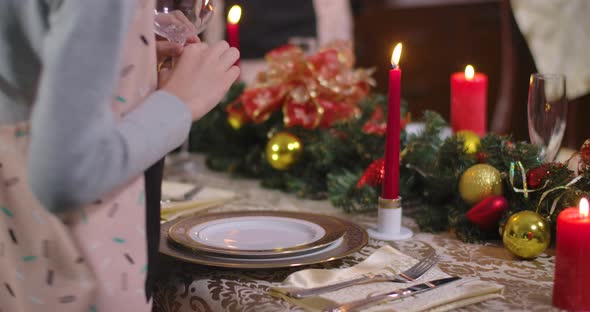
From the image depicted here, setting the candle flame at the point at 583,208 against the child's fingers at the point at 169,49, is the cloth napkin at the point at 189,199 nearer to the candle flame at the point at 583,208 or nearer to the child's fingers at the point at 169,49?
the child's fingers at the point at 169,49

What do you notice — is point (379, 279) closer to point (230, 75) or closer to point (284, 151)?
point (230, 75)

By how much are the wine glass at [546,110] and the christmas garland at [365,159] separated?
5 centimetres

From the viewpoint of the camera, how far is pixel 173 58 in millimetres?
907

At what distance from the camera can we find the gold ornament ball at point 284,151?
56.0 inches

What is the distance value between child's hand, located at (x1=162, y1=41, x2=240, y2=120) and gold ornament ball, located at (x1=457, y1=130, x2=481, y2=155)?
493 mm

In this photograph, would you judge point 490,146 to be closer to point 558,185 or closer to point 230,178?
point 558,185

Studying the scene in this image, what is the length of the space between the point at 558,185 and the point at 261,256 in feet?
1.42

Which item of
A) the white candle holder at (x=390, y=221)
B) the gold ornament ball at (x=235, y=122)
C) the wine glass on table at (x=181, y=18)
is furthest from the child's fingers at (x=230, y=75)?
the gold ornament ball at (x=235, y=122)

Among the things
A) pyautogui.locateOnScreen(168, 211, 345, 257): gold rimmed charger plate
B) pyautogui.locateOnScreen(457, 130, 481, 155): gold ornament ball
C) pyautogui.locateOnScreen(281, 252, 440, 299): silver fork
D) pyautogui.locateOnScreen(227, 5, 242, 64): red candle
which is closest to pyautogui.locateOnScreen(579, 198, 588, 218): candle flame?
pyautogui.locateOnScreen(281, 252, 440, 299): silver fork

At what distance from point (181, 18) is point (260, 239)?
319 mm

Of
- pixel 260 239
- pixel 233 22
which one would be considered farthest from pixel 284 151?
pixel 260 239

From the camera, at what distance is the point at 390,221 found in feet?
A: 3.52

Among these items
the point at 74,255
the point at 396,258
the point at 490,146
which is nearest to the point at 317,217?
the point at 396,258

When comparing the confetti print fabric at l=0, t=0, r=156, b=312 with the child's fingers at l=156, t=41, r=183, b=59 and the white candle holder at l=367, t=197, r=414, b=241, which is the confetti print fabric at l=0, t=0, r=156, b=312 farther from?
the white candle holder at l=367, t=197, r=414, b=241
